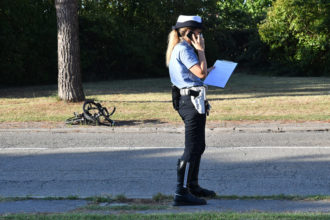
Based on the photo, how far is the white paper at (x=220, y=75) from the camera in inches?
209

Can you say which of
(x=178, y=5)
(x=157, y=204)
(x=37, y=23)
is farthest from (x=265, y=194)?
(x=178, y=5)

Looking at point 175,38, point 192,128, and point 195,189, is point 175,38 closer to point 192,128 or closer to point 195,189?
point 192,128

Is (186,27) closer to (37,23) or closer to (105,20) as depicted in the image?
(37,23)

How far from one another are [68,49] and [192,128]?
10933 millimetres

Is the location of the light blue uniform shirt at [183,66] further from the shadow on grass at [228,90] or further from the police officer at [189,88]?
the shadow on grass at [228,90]

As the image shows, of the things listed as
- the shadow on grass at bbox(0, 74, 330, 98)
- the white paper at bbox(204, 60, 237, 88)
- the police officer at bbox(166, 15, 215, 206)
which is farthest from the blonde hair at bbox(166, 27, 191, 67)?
the shadow on grass at bbox(0, 74, 330, 98)

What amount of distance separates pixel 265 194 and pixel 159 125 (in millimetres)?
6257

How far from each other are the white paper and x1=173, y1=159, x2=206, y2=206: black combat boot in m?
0.92

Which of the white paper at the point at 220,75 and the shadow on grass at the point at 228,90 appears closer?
the white paper at the point at 220,75

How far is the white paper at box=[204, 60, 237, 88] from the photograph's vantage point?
5297 mm

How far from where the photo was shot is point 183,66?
17.1 ft

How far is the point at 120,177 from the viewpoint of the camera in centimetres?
687

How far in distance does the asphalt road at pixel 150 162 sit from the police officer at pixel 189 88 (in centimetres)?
73

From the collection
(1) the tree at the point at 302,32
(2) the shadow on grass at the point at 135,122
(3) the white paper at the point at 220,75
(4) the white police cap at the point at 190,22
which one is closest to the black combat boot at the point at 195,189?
(3) the white paper at the point at 220,75
